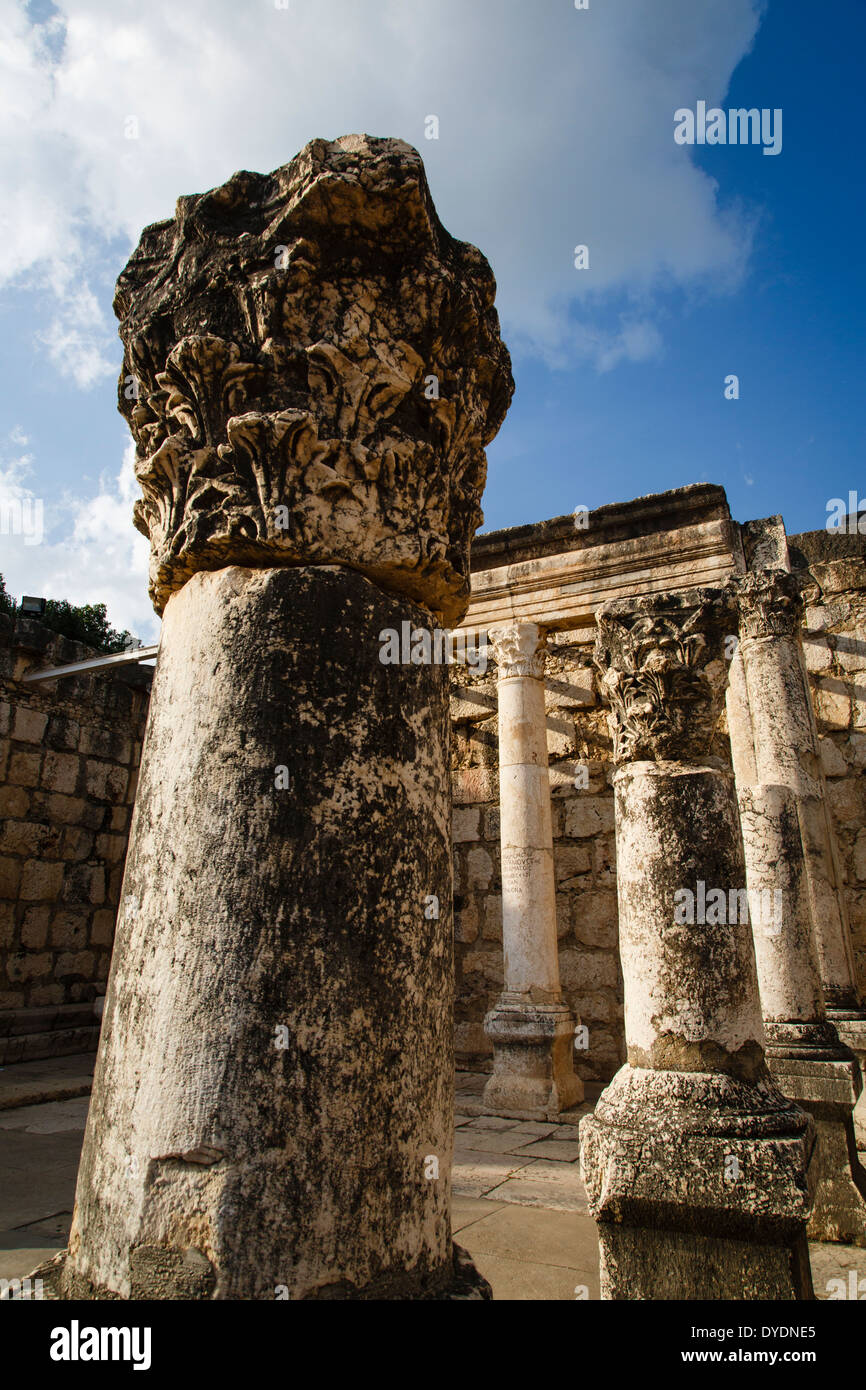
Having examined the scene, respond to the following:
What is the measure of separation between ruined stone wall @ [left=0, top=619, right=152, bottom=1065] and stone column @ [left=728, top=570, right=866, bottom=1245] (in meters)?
6.70

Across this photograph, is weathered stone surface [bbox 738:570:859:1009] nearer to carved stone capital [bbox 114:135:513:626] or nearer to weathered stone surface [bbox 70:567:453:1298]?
carved stone capital [bbox 114:135:513:626]

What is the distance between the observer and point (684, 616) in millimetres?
3748

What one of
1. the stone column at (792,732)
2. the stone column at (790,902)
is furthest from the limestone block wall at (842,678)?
the stone column at (790,902)

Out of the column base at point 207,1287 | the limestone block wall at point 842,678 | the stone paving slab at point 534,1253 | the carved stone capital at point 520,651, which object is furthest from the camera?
the carved stone capital at point 520,651

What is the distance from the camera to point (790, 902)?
4871 millimetres

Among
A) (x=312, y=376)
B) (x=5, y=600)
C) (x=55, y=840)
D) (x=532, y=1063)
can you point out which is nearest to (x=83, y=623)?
(x=5, y=600)

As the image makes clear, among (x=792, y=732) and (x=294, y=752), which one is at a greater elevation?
(x=792, y=732)

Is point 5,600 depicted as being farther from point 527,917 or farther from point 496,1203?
point 496,1203

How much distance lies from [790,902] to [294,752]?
13.6 ft

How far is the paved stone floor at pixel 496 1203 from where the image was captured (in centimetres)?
333

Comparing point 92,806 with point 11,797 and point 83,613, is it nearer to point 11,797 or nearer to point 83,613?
point 11,797

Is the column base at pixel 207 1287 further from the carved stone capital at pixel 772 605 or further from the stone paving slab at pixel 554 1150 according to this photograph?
the carved stone capital at pixel 772 605

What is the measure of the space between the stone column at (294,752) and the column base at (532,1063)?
5.81 metres

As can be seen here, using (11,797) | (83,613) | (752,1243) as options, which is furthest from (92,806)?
(83,613)
